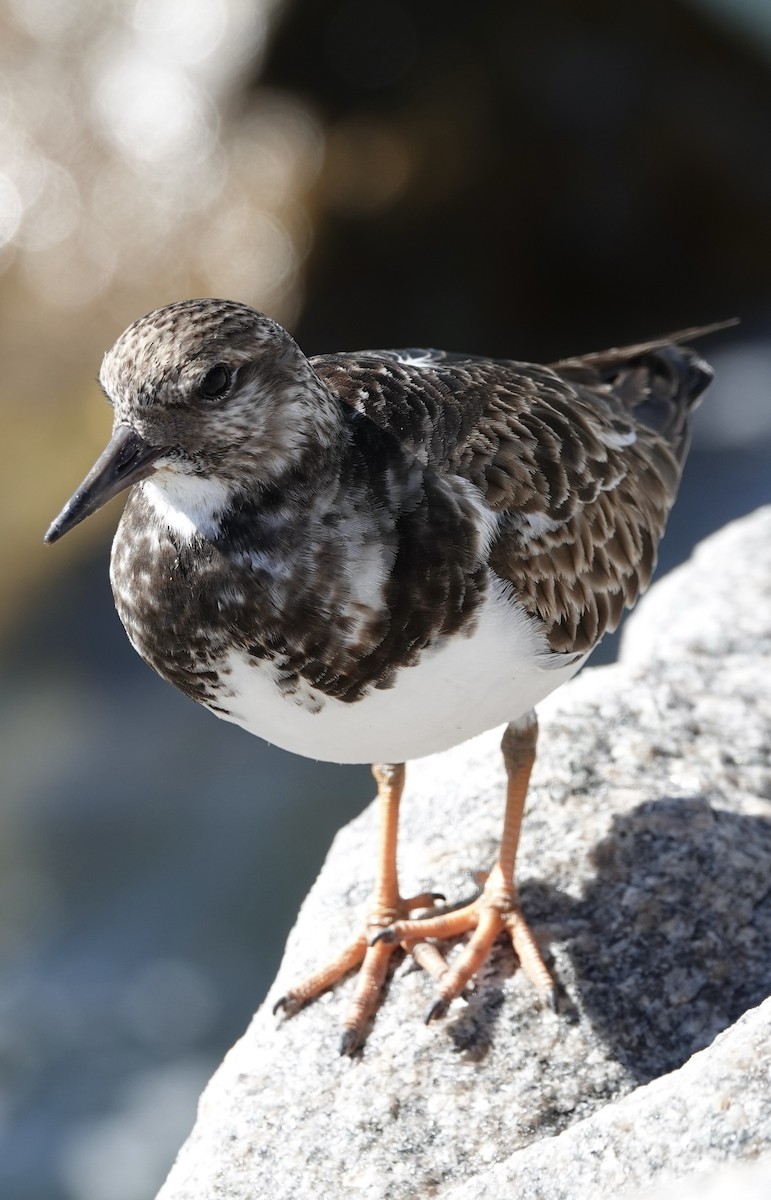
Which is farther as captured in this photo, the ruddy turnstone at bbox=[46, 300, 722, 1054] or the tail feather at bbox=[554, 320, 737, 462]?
the tail feather at bbox=[554, 320, 737, 462]

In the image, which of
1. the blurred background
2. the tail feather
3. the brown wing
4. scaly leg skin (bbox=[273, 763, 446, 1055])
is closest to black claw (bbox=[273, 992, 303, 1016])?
scaly leg skin (bbox=[273, 763, 446, 1055])

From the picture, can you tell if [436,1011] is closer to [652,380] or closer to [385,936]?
[385,936]

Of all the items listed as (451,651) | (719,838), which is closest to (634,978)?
(719,838)

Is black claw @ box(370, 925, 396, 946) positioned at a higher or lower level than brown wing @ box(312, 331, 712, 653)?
lower

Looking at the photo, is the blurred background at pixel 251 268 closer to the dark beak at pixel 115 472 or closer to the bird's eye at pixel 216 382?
the dark beak at pixel 115 472

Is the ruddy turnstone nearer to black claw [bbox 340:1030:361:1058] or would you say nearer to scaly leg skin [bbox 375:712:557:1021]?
black claw [bbox 340:1030:361:1058]

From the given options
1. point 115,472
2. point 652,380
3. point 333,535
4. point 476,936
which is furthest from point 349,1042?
point 652,380
